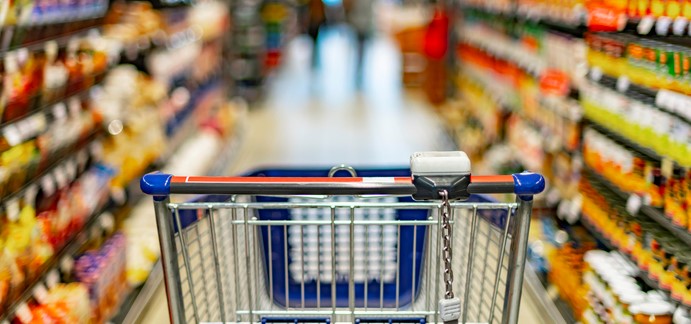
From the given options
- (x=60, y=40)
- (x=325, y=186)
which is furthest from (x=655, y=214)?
(x=60, y=40)

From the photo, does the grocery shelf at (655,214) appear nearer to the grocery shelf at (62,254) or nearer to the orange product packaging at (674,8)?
the orange product packaging at (674,8)

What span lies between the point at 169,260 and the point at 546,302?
2.07 m

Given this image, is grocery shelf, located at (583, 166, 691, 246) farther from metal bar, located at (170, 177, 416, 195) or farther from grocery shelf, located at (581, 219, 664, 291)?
metal bar, located at (170, 177, 416, 195)

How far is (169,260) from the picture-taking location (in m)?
1.69

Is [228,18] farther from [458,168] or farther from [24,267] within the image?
[458,168]

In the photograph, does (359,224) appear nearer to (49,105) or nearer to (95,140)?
(49,105)

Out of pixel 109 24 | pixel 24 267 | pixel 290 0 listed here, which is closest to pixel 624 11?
pixel 24 267

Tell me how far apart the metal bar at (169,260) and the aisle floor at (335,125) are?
5.14 ft

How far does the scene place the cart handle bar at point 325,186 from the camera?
1559mm

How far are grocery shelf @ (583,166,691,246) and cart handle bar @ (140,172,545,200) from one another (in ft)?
3.40

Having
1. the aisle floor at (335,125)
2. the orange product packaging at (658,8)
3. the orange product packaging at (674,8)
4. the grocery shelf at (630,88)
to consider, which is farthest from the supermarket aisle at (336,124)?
the orange product packaging at (674,8)

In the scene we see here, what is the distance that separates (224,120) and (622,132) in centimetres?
441

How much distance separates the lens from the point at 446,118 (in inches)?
254

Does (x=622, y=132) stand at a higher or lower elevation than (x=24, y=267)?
higher
